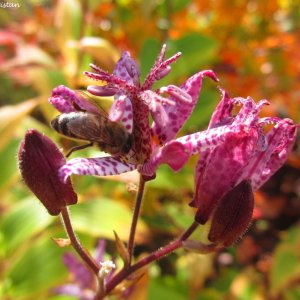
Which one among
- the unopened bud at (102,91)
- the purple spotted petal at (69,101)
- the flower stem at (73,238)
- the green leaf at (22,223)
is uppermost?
the unopened bud at (102,91)

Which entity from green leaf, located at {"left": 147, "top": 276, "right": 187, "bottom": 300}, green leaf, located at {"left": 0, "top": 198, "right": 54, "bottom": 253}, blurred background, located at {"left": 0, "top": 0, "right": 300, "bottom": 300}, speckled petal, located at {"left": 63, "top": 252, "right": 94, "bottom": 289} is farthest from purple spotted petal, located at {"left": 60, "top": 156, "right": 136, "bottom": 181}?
green leaf, located at {"left": 147, "top": 276, "right": 187, "bottom": 300}

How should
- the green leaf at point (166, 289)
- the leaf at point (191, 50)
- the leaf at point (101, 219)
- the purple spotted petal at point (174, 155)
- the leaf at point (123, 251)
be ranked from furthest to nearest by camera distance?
the leaf at point (191, 50), the green leaf at point (166, 289), the leaf at point (101, 219), the leaf at point (123, 251), the purple spotted petal at point (174, 155)

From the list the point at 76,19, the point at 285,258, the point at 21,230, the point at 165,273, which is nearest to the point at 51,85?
the point at 76,19

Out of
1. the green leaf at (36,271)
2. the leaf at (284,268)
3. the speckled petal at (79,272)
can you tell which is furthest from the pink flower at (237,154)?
the leaf at (284,268)

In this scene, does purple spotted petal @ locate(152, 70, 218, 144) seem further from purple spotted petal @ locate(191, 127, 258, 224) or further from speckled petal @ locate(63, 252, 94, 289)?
speckled petal @ locate(63, 252, 94, 289)

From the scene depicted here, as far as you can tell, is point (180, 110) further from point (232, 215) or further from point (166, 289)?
point (166, 289)

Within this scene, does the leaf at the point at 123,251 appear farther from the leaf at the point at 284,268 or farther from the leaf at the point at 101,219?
the leaf at the point at 284,268

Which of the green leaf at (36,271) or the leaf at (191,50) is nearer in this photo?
the green leaf at (36,271)
